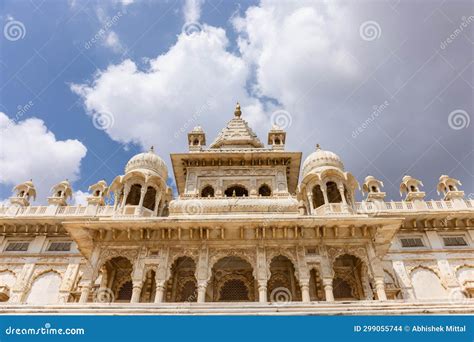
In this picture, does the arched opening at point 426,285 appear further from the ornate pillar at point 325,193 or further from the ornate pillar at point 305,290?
the ornate pillar at point 305,290

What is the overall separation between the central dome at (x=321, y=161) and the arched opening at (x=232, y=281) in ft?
20.6

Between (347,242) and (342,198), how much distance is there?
11.5ft

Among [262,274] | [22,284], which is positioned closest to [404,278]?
[262,274]

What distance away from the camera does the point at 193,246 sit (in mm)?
14703

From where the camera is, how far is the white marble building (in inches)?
548

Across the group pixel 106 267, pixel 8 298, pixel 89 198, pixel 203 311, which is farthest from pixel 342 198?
pixel 8 298

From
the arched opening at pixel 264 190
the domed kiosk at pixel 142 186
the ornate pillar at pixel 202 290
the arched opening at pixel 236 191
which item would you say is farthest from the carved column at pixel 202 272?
the arched opening at pixel 264 190

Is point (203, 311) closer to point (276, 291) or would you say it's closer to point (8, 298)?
point (276, 291)

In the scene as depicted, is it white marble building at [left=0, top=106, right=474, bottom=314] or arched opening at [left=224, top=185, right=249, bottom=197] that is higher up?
arched opening at [left=224, top=185, right=249, bottom=197]

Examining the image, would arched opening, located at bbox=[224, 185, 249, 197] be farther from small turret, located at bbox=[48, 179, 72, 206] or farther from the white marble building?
small turret, located at bbox=[48, 179, 72, 206]

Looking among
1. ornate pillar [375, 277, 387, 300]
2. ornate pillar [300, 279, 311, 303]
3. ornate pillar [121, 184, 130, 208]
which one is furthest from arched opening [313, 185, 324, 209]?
ornate pillar [121, 184, 130, 208]

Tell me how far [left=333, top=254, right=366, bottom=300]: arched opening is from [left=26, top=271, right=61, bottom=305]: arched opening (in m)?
13.7

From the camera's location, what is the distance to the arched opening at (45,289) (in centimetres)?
1862

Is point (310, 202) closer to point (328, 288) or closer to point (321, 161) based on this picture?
point (321, 161)
